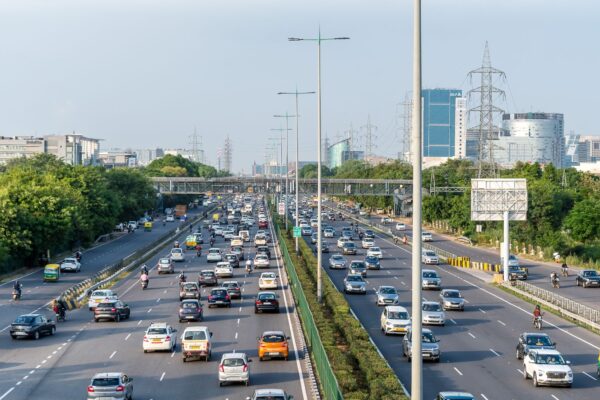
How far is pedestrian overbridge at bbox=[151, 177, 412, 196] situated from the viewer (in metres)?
170

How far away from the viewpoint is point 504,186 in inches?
3039

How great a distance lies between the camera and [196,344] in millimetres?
36906

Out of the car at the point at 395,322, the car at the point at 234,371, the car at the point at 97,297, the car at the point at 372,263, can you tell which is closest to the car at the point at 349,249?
the car at the point at 372,263

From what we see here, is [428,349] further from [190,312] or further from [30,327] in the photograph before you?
[30,327]

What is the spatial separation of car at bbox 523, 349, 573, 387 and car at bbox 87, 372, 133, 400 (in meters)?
13.6

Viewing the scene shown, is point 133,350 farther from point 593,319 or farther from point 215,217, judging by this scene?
point 215,217

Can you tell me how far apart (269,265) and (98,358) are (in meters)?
43.3

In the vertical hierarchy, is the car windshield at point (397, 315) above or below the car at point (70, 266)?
above

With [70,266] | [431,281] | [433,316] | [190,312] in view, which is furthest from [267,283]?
[70,266]

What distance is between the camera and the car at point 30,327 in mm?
43656

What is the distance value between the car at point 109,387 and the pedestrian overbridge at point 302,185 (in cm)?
13702

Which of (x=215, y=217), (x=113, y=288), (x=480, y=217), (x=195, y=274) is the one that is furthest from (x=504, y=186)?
(x=215, y=217)

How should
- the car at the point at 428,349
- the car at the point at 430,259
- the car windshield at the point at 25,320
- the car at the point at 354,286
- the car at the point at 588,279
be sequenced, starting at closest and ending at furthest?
the car at the point at 428,349, the car windshield at the point at 25,320, the car at the point at 354,286, the car at the point at 588,279, the car at the point at 430,259

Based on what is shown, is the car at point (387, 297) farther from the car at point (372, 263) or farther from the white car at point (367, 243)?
the white car at point (367, 243)
